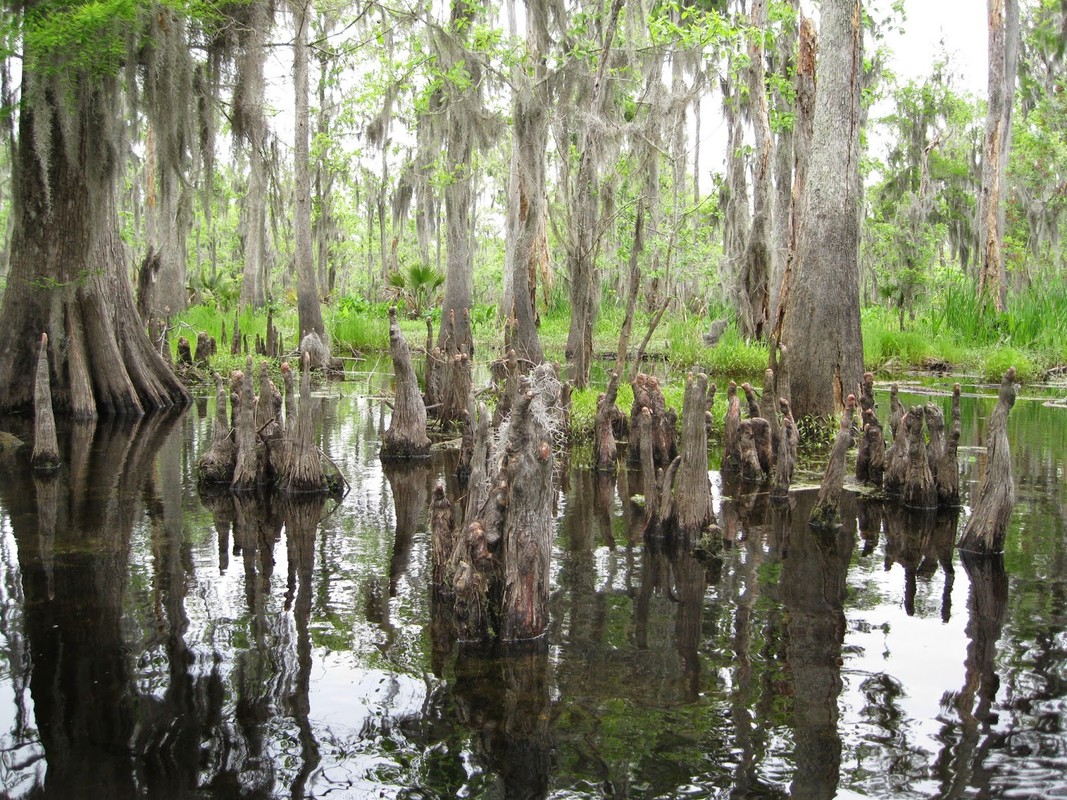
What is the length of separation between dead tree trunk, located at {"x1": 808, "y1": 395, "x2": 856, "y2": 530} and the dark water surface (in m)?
0.22

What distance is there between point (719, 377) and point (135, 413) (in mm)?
8911

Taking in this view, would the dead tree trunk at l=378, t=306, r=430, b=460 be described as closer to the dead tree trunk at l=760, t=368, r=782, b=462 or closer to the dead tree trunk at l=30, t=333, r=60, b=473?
the dead tree trunk at l=30, t=333, r=60, b=473

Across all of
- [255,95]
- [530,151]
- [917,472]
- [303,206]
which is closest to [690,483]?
[917,472]

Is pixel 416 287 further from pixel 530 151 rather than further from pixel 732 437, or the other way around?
pixel 732 437

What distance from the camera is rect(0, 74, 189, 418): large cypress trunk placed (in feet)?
36.6

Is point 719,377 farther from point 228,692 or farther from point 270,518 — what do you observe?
point 228,692

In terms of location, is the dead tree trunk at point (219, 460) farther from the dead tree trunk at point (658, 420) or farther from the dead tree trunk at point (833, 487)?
the dead tree trunk at point (833, 487)

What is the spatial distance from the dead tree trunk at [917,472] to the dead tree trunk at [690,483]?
5.93 feet

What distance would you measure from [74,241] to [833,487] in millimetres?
9343

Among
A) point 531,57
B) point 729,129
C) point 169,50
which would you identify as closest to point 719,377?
point 531,57

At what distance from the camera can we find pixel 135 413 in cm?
1198

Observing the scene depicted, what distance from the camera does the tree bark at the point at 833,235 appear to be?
31.8ft

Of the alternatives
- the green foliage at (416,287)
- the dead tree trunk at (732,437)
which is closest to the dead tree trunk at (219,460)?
the dead tree trunk at (732,437)

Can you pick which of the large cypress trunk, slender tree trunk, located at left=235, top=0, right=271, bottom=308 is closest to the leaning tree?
the large cypress trunk
